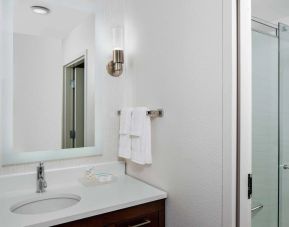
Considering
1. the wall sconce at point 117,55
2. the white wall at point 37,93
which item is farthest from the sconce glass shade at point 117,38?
the white wall at point 37,93

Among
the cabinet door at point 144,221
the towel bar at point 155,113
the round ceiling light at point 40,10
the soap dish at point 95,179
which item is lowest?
the cabinet door at point 144,221

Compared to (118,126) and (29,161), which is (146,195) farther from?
(29,161)

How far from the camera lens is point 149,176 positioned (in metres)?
1.60

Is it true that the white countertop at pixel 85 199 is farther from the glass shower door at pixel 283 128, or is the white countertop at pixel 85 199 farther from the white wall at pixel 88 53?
the glass shower door at pixel 283 128

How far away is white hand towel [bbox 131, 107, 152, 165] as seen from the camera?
1534mm

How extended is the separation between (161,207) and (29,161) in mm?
864

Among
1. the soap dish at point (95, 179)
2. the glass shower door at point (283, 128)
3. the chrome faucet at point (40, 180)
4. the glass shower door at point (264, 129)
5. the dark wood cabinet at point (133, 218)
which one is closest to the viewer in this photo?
the dark wood cabinet at point (133, 218)

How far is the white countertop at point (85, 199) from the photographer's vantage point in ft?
3.55

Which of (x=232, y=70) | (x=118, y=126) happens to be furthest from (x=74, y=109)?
(x=232, y=70)

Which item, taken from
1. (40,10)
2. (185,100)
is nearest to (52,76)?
(40,10)

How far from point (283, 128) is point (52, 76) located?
1.82m

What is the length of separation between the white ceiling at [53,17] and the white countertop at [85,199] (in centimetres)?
100

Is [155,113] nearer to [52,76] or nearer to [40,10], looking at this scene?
[52,76]

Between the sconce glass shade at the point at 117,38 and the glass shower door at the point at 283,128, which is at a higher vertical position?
the sconce glass shade at the point at 117,38
